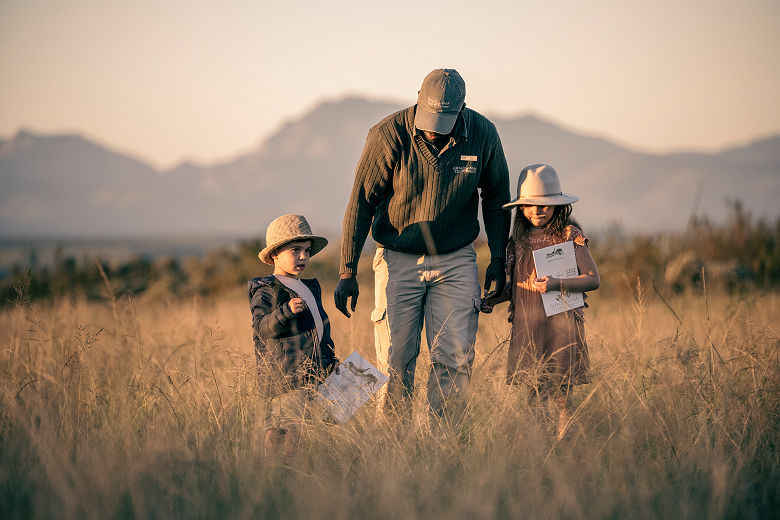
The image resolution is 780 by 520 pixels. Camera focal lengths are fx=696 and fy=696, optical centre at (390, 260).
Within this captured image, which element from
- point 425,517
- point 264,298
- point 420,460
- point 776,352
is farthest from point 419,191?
point 776,352

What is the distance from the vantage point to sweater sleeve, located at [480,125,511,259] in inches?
171

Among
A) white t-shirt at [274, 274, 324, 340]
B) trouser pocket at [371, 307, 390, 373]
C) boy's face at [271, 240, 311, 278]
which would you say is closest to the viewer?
white t-shirt at [274, 274, 324, 340]

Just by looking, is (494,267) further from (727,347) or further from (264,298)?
(727,347)

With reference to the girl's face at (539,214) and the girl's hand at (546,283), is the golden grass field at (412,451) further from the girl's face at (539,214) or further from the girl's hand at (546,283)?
the girl's face at (539,214)

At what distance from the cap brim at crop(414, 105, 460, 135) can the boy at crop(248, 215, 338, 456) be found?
912 mm

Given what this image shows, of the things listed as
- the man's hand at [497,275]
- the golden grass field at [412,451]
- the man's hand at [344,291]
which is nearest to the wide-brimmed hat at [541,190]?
the man's hand at [497,275]

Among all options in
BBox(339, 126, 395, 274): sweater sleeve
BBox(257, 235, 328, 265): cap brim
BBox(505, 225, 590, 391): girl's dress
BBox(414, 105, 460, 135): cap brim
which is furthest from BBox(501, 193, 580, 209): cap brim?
BBox(257, 235, 328, 265): cap brim

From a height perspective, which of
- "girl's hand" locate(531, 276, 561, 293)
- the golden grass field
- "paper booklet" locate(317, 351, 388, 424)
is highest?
"girl's hand" locate(531, 276, 561, 293)

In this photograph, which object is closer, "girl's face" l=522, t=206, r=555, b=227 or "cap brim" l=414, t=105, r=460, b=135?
"cap brim" l=414, t=105, r=460, b=135

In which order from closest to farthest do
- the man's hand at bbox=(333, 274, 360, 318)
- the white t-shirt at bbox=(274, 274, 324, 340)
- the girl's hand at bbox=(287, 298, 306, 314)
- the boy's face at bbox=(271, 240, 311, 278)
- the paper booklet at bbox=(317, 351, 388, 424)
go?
the girl's hand at bbox=(287, 298, 306, 314) < the paper booklet at bbox=(317, 351, 388, 424) < the white t-shirt at bbox=(274, 274, 324, 340) < the boy's face at bbox=(271, 240, 311, 278) < the man's hand at bbox=(333, 274, 360, 318)

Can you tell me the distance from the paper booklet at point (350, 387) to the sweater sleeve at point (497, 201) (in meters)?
1.11

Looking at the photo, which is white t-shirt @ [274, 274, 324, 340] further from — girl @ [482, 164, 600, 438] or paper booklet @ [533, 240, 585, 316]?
paper booklet @ [533, 240, 585, 316]

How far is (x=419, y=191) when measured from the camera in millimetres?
4223

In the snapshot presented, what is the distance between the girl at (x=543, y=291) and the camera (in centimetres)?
399
